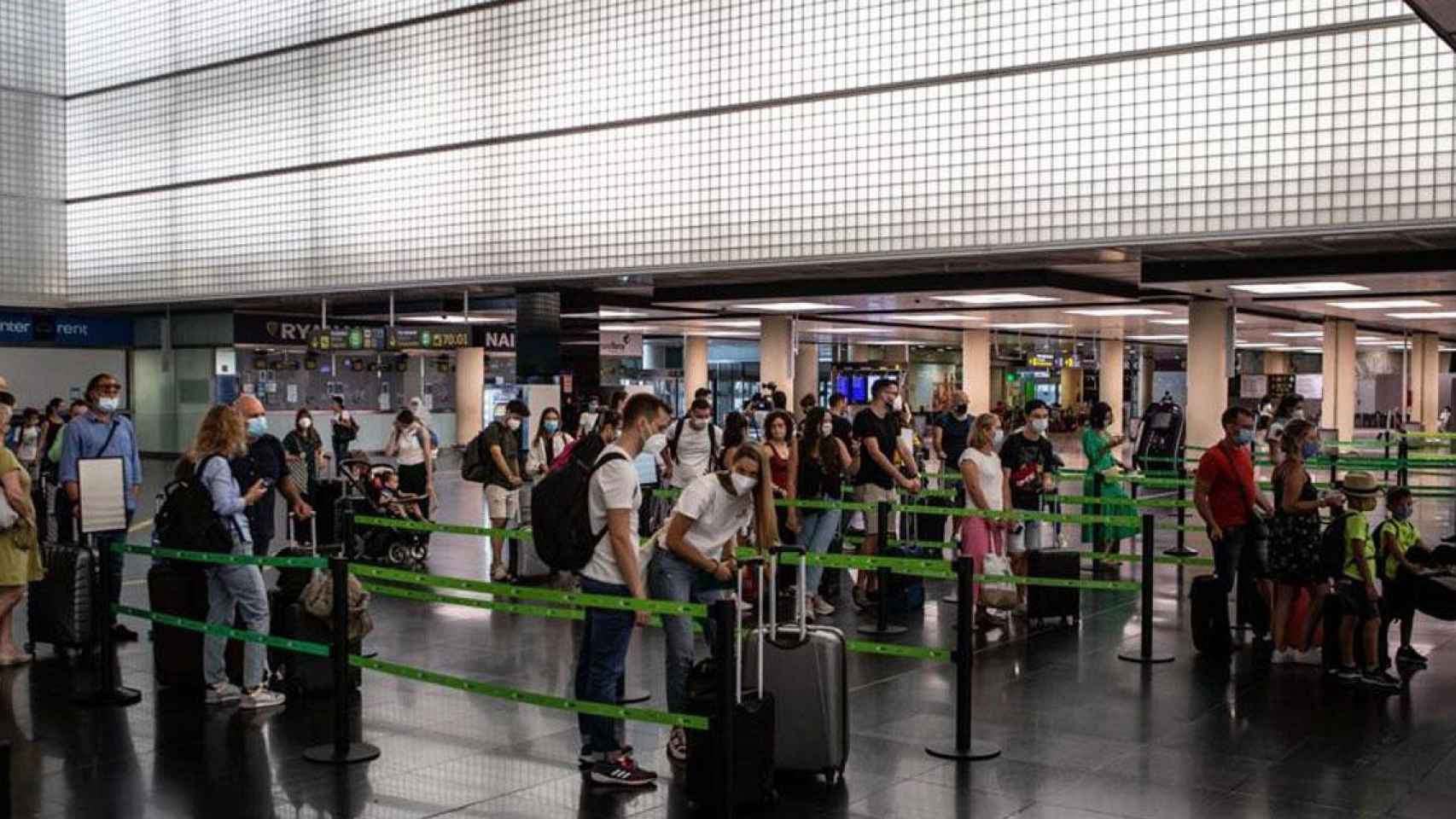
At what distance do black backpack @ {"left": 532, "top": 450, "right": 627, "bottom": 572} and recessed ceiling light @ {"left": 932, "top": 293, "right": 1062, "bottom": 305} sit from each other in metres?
15.3

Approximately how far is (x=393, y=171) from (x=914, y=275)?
814cm

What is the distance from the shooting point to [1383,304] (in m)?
22.1

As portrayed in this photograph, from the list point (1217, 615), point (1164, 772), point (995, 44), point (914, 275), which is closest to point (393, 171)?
point (914, 275)

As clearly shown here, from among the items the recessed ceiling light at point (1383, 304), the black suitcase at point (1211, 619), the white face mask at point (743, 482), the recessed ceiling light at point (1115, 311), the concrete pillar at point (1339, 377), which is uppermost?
the recessed ceiling light at point (1115, 311)

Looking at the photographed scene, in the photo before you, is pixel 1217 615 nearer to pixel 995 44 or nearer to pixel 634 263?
pixel 995 44

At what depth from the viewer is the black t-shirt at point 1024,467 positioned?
1180 cm

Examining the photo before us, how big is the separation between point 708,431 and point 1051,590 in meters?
3.66

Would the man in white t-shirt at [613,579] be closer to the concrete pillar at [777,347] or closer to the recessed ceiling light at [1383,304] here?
the recessed ceiling light at [1383,304]

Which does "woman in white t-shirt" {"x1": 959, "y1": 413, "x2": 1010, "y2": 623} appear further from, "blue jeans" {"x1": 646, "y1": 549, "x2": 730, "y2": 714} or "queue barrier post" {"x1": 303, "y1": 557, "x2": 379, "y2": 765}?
"queue barrier post" {"x1": 303, "y1": 557, "x2": 379, "y2": 765}

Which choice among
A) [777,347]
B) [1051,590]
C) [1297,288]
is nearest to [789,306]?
[777,347]

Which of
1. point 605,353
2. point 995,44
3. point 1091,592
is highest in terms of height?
point 995,44

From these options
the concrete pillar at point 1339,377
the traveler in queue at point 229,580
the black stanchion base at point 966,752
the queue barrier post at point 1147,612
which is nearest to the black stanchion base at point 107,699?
the traveler in queue at point 229,580

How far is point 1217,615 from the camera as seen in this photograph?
948cm

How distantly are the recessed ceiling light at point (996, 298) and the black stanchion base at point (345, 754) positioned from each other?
1544 cm
